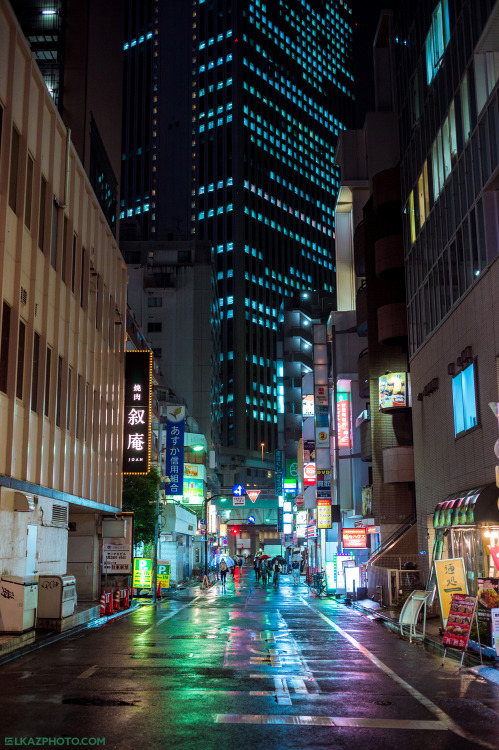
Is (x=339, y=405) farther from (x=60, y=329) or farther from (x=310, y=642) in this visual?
(x=310, y=642)

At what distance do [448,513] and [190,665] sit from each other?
13.8 metres

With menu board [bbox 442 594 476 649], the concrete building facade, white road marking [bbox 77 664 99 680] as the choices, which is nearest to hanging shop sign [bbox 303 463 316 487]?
the concrete building facade

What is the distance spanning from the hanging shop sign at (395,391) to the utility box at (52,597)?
74.5ft

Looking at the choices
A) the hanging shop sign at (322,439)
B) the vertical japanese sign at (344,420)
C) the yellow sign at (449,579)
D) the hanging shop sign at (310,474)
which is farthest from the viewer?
the hanging shop sign at (310,474)

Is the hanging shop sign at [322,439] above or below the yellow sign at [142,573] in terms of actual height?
above

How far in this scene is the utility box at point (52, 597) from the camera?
22.9 meters

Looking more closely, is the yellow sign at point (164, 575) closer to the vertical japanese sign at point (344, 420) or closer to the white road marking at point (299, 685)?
the vertical japanese sign at point (344, 420)

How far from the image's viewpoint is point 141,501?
48062 millimetres

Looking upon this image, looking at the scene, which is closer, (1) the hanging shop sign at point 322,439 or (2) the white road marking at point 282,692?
(2) the white road marking at point 282,692

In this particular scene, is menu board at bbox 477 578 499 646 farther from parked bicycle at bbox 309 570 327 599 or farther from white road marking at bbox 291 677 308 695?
parked bicycle at bbox 309 570 327 599

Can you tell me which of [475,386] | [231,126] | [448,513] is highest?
[231,126]

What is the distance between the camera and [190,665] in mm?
15188

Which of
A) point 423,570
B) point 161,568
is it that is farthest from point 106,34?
point 423,570

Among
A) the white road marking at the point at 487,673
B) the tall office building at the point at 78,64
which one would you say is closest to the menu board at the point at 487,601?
the white road marking at the point at 487,673
